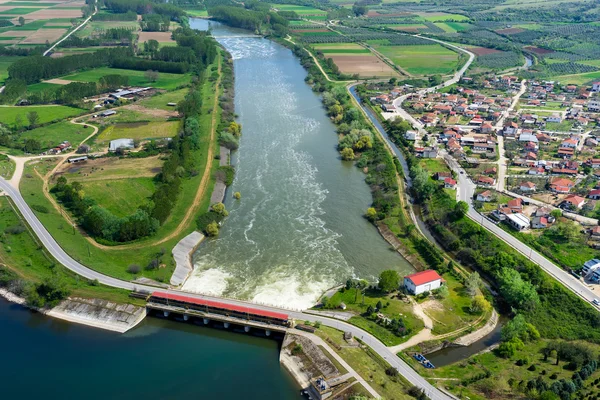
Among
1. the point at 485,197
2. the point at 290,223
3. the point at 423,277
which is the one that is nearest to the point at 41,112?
the point at 290,223

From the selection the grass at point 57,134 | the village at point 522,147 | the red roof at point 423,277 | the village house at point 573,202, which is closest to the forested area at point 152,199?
the grass at point 57,134

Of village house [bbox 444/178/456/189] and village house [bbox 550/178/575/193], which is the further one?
village house [bbox 444/178/456/189]

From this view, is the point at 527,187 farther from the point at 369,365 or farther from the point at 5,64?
the point at 5,64

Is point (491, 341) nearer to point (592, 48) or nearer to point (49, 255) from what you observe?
point (49, 255)

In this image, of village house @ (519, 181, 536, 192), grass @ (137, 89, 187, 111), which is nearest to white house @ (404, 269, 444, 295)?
village house @ (519, 181, 536, 192)

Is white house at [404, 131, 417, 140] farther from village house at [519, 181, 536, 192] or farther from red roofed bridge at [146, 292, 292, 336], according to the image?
red roofed bridge at [146, 292, 292, 336]

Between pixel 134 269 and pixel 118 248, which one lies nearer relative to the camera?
pixel 134 269

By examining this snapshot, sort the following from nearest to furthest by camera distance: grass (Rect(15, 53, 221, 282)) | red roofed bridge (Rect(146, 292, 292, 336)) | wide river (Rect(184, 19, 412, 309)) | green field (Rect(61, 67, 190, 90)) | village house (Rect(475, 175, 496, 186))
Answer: red roofed bridge (Rect(146, 292, 292, 336)), wide river (Rect(184, 19, 412, 309)), grass (Rect(15, 53, 221, 282)), village house (Rect(475, 175, 496, 186)), green field (Rect(61, 67, 190, 90))
